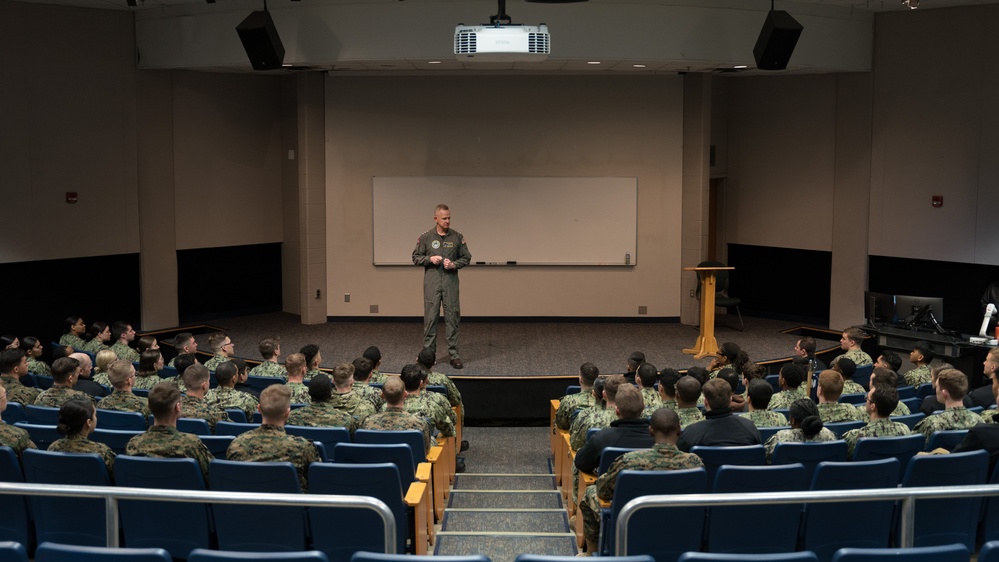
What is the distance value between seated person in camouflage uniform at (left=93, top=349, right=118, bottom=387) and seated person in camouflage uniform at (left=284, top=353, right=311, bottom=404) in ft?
5.43

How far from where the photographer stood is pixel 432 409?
6.73 metres

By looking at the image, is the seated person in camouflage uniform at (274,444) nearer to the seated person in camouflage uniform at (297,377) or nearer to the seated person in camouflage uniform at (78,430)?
the seated person in camouflage uniform at (78,430)

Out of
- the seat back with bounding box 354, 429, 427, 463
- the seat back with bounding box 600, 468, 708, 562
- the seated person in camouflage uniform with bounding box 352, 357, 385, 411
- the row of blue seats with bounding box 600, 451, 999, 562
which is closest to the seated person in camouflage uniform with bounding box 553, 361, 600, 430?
the seated person in camouflage uniform with bounding box 352, 357, 385, 411

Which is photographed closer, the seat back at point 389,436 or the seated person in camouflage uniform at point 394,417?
the seat back at point 389,436

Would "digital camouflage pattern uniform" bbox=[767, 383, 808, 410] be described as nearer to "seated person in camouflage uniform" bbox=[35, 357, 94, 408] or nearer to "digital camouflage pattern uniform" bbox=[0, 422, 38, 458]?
"digital camouflage pattern uniform" bbox=[0, 422, 38, 458]

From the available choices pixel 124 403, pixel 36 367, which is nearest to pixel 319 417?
pixel 124 403

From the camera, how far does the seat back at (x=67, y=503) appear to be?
4.53 m

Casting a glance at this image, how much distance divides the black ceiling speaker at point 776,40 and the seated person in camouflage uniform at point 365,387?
5668 mm

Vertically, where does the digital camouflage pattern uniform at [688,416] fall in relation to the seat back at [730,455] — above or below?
above

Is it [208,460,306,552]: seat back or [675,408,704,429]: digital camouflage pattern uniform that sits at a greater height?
[675,408,704,429]: digital camouflage pattern uniform

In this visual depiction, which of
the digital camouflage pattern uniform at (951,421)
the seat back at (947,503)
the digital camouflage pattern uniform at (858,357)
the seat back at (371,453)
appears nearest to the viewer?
the seat back at (947,503)

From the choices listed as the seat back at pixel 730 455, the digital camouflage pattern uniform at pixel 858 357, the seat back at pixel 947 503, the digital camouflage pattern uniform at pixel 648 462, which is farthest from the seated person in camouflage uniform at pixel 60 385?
the digital camouflage pattern uniform at pixel 858 357

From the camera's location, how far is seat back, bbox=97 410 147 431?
239 inches

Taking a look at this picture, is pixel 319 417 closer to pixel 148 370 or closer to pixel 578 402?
pixel 578 402
